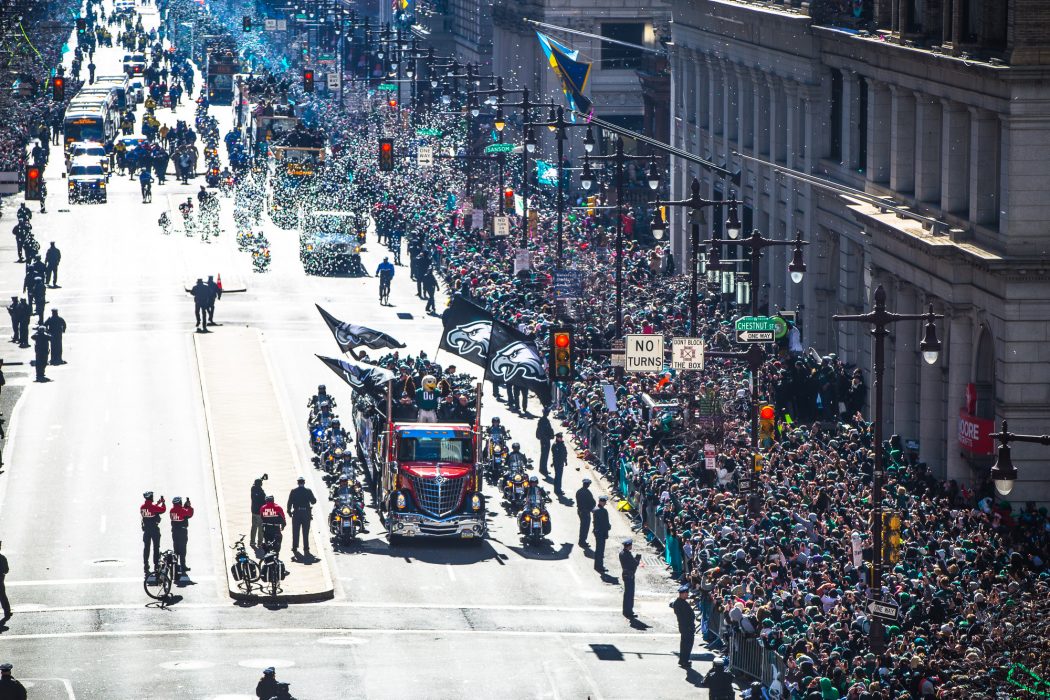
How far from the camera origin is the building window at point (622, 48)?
112m

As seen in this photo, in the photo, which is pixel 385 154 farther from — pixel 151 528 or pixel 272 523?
pixel 151 528

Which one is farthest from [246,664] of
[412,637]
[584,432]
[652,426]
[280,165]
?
[280,165]

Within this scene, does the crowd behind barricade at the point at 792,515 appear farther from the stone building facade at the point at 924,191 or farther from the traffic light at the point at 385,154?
the traffic light at the point at 385,154

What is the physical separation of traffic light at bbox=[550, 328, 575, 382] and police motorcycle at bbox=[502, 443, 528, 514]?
7.43 feet

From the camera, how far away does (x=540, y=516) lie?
167ft

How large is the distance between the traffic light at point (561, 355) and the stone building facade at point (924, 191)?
7855 millimetres

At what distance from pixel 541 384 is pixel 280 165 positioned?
53.3 m

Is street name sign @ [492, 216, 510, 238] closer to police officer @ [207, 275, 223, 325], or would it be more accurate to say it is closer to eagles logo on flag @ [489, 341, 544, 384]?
police officer @ [207, 275, 223, 325]

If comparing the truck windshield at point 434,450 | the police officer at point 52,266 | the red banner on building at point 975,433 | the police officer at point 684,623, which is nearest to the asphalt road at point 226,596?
the police officer at point 684,623

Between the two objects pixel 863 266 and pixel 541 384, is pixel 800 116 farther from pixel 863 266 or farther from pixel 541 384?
pixel 541 384

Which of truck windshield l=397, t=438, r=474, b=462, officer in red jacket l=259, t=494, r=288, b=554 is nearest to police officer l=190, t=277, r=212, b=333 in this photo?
truck windshield l=397, t=438, r=474, b=462

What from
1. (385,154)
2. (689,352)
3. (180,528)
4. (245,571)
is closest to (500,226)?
(385,154)

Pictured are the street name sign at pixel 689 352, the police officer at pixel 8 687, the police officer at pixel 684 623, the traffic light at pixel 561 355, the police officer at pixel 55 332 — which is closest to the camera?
the police officer at pixel 8 687

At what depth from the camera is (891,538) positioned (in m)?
43.0
